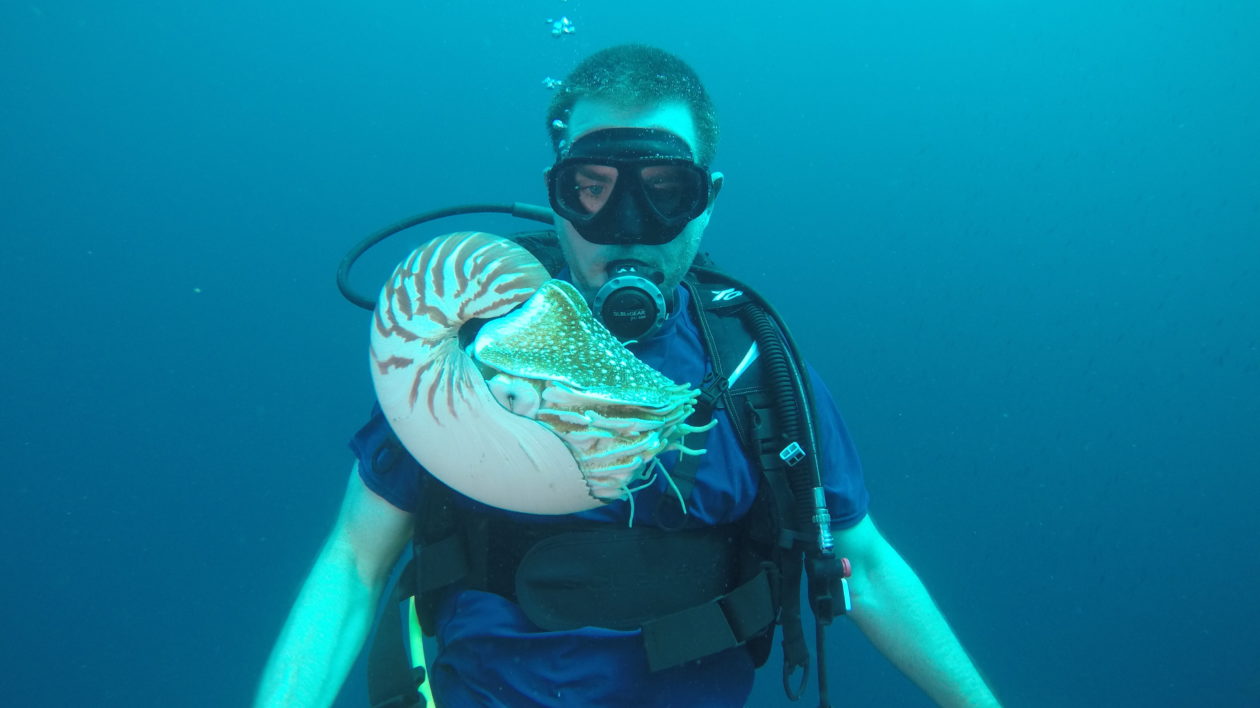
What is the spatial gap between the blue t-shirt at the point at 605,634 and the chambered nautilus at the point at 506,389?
0.53 m

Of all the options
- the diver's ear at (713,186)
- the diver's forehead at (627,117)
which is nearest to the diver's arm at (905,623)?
the diver's ear at (713,186)

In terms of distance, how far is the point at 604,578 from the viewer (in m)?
1.57

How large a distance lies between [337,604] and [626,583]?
67 cm

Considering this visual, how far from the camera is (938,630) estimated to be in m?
1.80

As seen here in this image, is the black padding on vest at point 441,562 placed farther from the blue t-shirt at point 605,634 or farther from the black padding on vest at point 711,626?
the black padding on vest at point 711,626

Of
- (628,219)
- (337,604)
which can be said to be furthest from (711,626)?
(628,219)

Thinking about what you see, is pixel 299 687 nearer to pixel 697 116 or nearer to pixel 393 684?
pixel 393 684

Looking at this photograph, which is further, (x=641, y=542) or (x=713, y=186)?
(x=713, y=186)

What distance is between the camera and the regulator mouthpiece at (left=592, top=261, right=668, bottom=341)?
1547mm

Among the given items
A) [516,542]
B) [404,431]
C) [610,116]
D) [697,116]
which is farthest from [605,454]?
[697,116]

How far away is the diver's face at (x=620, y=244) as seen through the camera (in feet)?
5.52

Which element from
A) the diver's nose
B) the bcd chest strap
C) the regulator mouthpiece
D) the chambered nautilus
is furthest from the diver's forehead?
the bcd chest strap

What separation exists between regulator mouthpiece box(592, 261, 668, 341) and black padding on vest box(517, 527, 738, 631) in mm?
460

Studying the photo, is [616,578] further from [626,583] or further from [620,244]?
[620,244]
